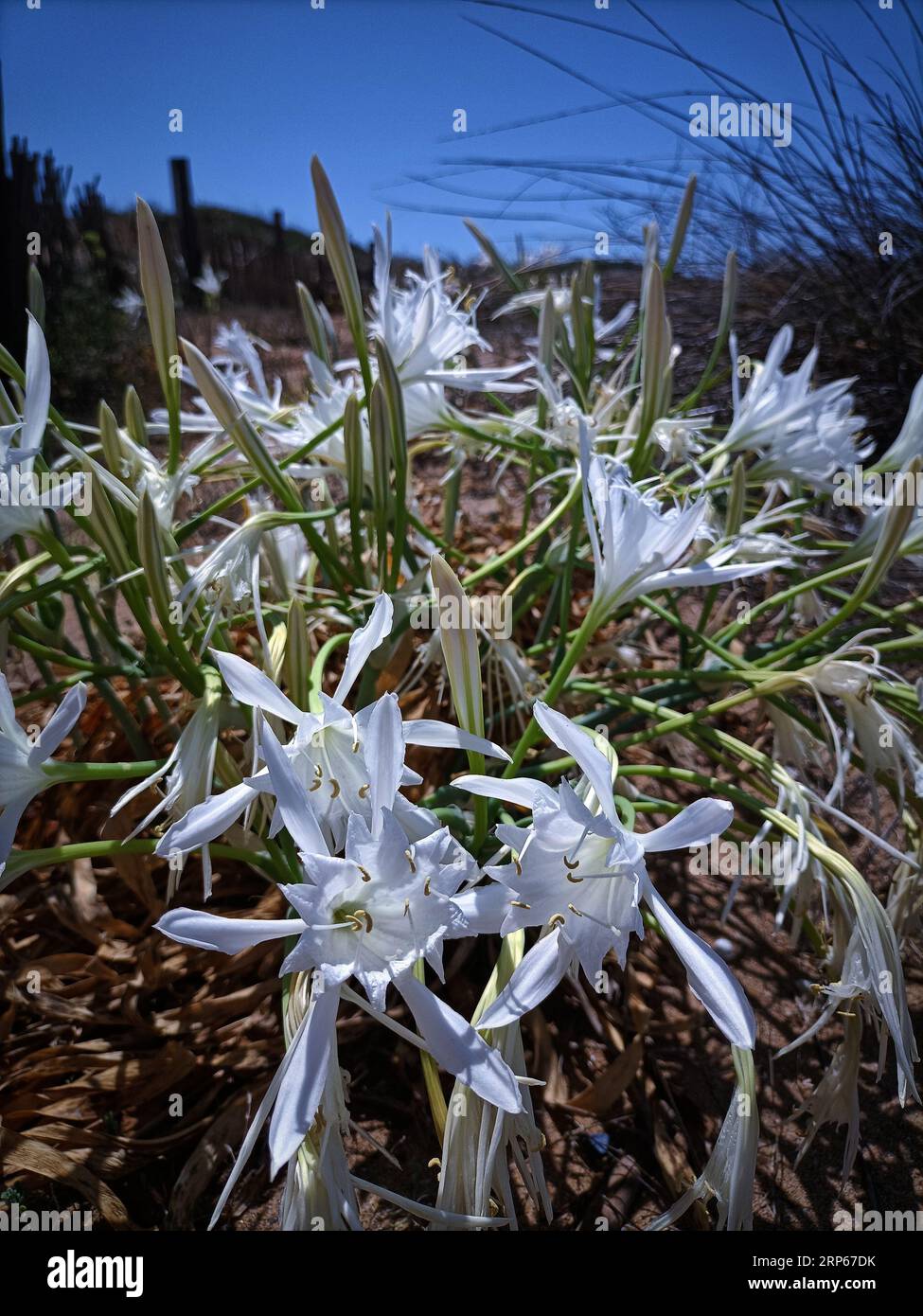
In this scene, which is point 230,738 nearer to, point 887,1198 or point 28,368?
point 28,368

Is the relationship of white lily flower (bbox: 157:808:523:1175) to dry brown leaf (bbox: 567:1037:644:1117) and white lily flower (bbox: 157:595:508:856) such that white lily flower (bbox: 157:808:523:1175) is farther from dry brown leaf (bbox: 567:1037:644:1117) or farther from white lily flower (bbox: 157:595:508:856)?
dry brown leaf (bbox: 567:1037:644:1117)

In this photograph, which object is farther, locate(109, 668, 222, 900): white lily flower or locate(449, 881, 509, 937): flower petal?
locate(109, 668, 222, 900): white lily flower

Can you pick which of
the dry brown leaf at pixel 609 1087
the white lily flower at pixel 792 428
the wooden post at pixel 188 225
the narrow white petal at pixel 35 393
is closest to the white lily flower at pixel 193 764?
the narrow white petal at pixel 35 393

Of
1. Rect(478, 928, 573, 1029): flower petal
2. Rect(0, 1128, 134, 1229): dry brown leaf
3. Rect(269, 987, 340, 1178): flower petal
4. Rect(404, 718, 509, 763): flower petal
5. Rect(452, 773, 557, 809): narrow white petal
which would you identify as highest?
Rect(404, 718, 509, 763): flower petal

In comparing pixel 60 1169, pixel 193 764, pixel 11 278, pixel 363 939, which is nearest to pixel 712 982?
pixel 363 939

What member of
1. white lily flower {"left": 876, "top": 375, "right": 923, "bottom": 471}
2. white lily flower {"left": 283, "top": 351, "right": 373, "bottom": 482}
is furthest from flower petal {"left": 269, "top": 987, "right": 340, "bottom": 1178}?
white lily flower {"left": 876, "top": 375, "right": 923, "bottom": 471}
